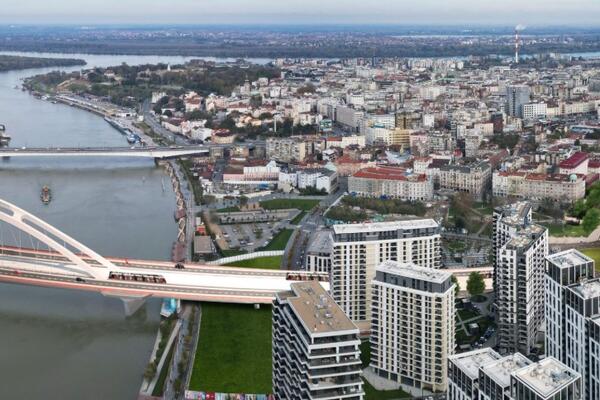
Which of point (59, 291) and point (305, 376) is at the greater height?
point (305, 376)

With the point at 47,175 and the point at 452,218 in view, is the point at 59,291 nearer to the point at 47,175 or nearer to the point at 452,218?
the point at 452,218

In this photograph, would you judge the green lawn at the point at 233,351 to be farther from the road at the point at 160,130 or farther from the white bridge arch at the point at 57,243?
the road at the point at 160,130

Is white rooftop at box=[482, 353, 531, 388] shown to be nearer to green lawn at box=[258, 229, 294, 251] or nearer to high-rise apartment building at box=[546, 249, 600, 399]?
high-rise apartment building at box=[546, 249, 600, 399]

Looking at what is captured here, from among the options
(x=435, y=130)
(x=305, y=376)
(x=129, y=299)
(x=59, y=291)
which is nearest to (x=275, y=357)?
(x=305, y=376)

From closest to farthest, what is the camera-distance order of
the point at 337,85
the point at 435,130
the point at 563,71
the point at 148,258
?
1. the point at 148,258
2. the point at 435,130
3. the point at 337,85
4. the point at 563,71

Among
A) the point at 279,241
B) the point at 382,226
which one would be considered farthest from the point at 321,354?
the point at 279,241

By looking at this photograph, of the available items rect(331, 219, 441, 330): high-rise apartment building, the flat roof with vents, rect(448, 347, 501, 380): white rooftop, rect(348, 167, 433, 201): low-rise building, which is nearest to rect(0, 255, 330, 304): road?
rect(331, 219, 441, 330): high-rise apartment building

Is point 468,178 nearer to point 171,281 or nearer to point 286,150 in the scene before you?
point 286,150
